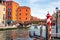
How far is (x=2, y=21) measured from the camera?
41.4m

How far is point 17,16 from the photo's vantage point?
59.3 metres

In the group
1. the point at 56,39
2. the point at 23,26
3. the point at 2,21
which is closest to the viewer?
the point at 56,39

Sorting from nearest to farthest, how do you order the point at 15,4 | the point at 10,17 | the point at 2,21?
the point at 2,21 → the point at 10,17 → the point at 15,4

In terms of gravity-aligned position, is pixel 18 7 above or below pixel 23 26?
above

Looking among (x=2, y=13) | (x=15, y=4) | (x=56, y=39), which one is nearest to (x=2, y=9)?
(x=2, y=13)

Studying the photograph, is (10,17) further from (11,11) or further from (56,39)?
(56,39)

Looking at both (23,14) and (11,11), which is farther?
(23,14)

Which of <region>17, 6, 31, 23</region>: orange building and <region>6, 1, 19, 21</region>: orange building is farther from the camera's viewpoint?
<region>17, 6, 31, 23</region>: orange building

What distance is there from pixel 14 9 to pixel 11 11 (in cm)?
260

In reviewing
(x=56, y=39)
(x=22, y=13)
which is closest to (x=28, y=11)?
(x=22, y=13)

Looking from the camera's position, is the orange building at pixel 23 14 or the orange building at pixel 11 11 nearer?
the orange building at pixel 11 11

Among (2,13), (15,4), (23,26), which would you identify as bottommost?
(23,26)

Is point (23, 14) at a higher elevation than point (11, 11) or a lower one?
lower

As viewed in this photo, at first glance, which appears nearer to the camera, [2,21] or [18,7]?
[2,21]
